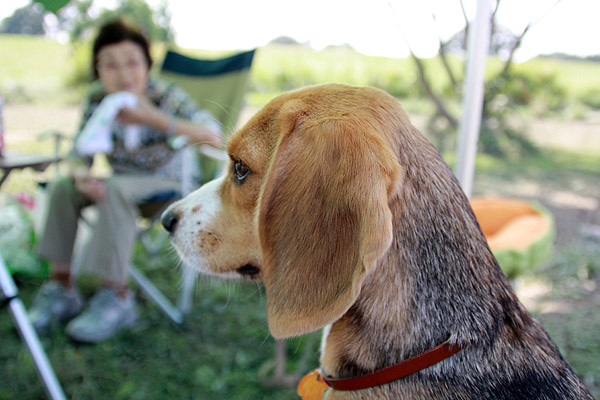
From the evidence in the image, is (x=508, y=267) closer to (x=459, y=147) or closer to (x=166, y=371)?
(x=459, y=147)

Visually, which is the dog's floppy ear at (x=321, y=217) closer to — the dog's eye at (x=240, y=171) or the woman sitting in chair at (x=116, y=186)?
the dog's eye at (x=240, y=171)

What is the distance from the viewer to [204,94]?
4.42 meters

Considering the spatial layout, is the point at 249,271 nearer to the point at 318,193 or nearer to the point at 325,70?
the point at 318,193

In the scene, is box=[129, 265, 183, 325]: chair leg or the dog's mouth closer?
the dog's mouth

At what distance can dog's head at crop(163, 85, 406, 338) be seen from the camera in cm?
104

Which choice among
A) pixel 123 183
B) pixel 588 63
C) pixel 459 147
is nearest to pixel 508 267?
pixel 459 147

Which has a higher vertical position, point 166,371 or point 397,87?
point 397,87

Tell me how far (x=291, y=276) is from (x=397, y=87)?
10202mm

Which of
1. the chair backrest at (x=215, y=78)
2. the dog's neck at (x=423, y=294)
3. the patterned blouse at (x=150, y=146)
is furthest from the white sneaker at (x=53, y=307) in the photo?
the dog's neck at (x=423, y=294)

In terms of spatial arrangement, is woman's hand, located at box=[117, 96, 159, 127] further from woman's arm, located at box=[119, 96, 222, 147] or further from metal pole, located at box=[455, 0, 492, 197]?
metal pole, located at box=[455, 0, 492, 197]

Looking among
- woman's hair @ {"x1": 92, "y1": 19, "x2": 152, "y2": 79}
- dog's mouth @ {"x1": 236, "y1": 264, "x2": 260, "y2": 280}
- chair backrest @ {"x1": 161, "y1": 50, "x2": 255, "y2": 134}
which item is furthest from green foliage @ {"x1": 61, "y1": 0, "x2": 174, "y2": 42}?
dog's mouth @ {"x1": 236, "y1": 264, "x2": 260, "y2": 280}

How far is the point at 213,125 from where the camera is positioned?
370 centimetres

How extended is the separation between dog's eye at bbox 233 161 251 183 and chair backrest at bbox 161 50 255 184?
2396 mm

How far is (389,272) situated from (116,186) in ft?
8.52
